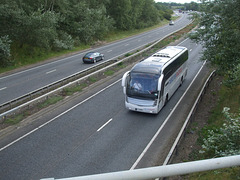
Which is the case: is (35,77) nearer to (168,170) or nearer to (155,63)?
(155,63)

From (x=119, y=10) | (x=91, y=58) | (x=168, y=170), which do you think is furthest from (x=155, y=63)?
(x=119, y=10)

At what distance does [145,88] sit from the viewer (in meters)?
15.2

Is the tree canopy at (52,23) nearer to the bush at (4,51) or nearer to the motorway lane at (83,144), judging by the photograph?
the bush at (4,51)

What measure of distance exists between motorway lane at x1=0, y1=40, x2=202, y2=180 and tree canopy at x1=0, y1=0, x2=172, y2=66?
1675 centimetres

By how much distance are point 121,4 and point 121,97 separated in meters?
48.8

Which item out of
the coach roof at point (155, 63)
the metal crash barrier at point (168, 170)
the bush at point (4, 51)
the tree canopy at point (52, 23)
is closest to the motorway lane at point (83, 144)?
the coach roof at point (155, 63)

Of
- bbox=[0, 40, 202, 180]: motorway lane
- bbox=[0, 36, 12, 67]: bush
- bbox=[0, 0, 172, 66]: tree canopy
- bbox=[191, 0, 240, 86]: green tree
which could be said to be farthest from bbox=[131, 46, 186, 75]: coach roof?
bbox=[0, 0, 172, 66]: tree canopy

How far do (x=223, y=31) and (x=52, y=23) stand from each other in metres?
22.6

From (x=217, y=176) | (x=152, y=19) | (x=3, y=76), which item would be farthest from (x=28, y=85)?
(x=152, y=19)

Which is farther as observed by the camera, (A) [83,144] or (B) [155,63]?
(B) [155,63]

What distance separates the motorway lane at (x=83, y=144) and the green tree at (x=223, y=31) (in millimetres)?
4704

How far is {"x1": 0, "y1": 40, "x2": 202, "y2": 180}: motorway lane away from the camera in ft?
33.9

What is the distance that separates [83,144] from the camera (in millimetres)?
12273

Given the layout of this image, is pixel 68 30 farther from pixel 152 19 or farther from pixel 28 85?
pixel 152 19
